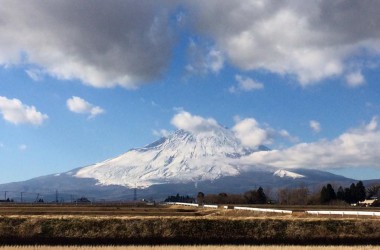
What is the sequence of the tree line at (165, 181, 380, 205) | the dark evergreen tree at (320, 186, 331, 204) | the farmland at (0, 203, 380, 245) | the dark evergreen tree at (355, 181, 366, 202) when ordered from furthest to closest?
1. the dark evergreen tree at (355, 181, 366, 202)
2. the tree line at (165, 181, 380, 205)
3. the dark evergreen tree at (320, 186, 331, 204)
4. the farmland at (0, 203, 380, 245)

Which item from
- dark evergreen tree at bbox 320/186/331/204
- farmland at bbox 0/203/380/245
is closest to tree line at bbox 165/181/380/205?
dark evergreen tree at bbox 320/186/331/204

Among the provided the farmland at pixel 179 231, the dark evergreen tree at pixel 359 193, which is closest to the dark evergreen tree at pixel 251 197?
the dark evergreen tree at pixel 359 193

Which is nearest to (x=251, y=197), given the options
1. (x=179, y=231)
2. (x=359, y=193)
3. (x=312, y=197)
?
(x=312, y=197)

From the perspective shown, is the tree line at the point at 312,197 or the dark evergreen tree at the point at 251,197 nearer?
the tree line at the point at 312,197

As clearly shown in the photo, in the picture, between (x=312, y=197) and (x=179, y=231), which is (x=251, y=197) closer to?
(x=312, y=197)

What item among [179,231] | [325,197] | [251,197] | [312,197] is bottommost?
[179,231]

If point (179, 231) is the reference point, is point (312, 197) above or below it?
above

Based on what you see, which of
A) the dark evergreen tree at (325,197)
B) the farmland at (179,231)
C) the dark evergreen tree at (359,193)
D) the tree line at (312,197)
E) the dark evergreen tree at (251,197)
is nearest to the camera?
the farmland at (179,231)

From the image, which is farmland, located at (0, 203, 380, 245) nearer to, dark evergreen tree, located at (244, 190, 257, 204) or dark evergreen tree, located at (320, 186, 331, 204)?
dark evergreen tree, located at (320, 186, 331, 204)

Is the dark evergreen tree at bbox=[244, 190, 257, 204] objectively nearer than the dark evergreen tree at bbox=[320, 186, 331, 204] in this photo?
No

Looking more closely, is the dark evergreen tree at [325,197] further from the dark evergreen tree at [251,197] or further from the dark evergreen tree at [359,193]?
the dark evergreen tree at [251,197]

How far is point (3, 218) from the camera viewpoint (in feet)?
135

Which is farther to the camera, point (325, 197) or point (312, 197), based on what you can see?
point (312, 197)

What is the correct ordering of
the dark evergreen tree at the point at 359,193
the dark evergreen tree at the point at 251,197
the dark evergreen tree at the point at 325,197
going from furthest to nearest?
the dark evergreen tree at the point at 251,197 → the dark evergreen tree at the point at 359,193 → the dark evergreen tree at the point at 325,197
